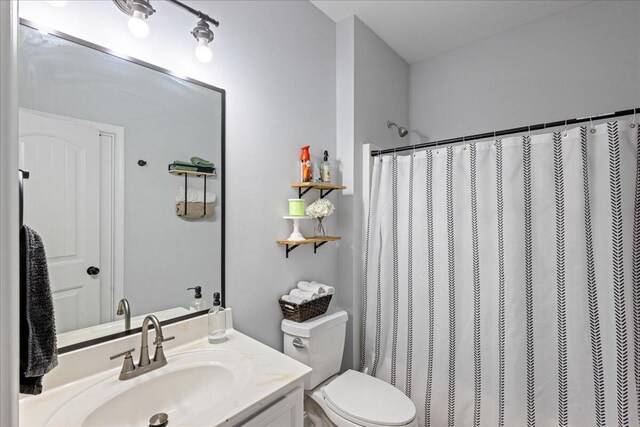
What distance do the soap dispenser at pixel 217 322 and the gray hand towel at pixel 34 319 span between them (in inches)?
25.0

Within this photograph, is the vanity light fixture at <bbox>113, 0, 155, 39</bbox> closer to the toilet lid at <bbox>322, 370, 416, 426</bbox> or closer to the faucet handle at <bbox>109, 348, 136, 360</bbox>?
the faucet handle at <bbox>109, 348, 136, 360</bbox>

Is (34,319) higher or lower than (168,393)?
higher

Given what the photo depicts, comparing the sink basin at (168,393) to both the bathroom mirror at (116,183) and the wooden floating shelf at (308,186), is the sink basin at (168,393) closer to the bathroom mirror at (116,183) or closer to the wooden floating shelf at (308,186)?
the bathroom mirror at (116,183)

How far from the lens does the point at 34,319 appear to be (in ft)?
2.19

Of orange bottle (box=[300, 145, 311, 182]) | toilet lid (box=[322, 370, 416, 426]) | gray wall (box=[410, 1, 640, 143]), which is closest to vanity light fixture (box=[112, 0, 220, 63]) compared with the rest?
orange bottle (box=[300, 145, 311, 182])

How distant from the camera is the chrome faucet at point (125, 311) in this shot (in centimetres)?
107

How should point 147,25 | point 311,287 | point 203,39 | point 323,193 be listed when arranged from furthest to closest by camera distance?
point 323,193 < point 311,287 < point 203,39 < point 147,25

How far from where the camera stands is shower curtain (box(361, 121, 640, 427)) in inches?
50.2

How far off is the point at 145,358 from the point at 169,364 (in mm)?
86

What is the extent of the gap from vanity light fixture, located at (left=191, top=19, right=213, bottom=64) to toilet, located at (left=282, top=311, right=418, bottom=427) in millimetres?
1304

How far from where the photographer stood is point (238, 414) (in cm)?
84

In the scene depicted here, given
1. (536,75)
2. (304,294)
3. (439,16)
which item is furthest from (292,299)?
(536,75)

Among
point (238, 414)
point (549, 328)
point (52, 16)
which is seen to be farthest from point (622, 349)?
point (52, 16)

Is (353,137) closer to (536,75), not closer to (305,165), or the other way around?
(305,165)
